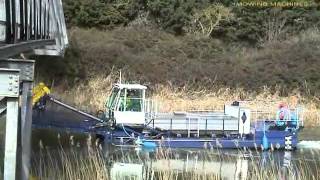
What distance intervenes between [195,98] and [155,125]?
9.56 metres

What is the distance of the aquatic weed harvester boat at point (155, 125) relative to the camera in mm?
21281

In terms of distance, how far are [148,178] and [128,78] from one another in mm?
21701

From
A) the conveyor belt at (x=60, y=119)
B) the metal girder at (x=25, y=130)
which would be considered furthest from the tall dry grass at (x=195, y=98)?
the metal girder at (x=25, y=130)

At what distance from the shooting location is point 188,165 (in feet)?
54.7

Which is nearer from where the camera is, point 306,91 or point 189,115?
point 189,115

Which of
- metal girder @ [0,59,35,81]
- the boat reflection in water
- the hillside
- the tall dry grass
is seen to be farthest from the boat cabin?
metal girder @ [0,59,35,81]

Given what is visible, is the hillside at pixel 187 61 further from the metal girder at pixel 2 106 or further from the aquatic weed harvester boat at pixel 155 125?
the metal girder at pixel 2 106

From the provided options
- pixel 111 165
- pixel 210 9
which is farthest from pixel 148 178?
pixel 210 9

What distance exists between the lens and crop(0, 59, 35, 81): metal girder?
6732 millimetres

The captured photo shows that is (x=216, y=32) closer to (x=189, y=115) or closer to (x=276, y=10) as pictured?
(x=276, y=10)

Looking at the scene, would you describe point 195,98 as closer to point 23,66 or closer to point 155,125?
point 155,125

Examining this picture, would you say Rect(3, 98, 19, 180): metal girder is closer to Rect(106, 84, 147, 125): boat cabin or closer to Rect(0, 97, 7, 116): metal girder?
Rect(0, 97, 7, 116): metal girder

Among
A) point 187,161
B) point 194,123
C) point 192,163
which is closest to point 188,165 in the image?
point 192,163

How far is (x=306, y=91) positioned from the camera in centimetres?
3453
